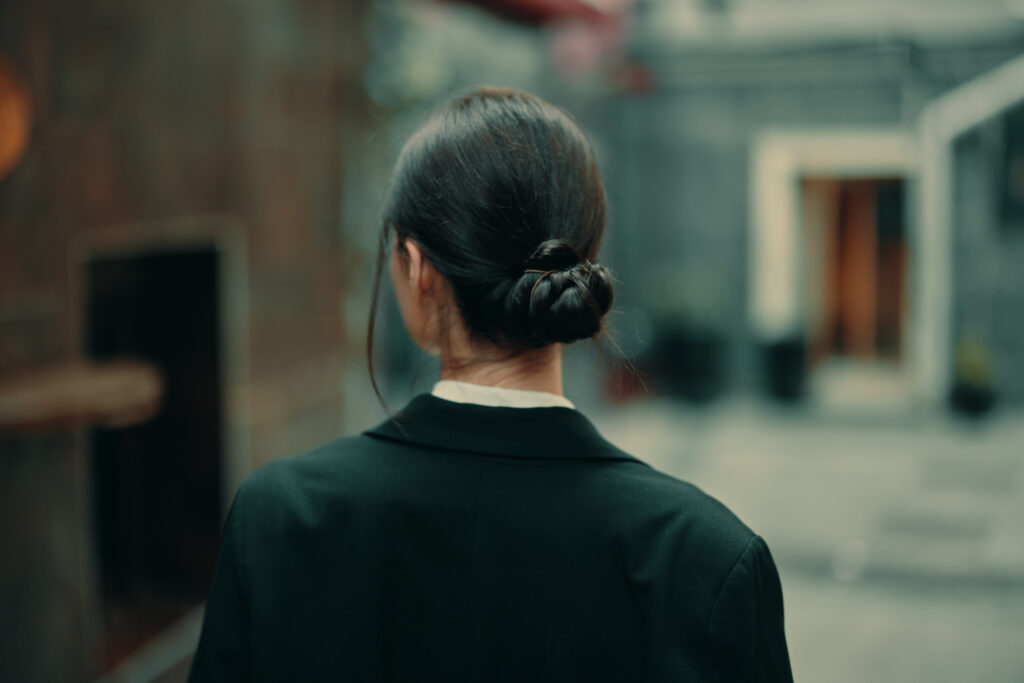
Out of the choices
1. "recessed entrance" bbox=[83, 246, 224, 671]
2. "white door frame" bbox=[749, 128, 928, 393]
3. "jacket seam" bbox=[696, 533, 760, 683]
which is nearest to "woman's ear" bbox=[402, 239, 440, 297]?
"jacket seam" bbox=[696, 533, 760, 683]

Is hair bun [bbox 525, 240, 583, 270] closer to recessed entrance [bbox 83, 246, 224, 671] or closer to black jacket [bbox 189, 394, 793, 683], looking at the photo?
black jacket [bbox 189, 394, 793, 683]

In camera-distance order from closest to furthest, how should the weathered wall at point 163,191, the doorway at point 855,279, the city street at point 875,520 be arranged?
1. the weathered wall at point 163,191
2. the city street at point 875,520
3. the doorway at point 855,279

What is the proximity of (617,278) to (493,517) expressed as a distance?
2.82 ft

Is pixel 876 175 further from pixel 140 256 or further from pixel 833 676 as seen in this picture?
pixel 140 256

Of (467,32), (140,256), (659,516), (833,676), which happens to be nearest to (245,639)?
(659,516)

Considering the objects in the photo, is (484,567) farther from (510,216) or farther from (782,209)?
(782,209)

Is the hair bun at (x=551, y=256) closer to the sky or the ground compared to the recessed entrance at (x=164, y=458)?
closer to the sky

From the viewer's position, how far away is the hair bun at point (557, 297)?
108 centimetres

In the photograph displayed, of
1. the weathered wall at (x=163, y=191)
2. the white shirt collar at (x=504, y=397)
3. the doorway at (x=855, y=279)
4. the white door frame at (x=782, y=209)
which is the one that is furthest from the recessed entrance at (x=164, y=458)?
the doorway at (x=855, y=279)

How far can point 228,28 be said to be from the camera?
12.5 feet

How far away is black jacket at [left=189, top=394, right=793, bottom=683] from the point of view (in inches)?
42.1

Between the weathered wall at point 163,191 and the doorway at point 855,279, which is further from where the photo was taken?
the doorway at point 855,279

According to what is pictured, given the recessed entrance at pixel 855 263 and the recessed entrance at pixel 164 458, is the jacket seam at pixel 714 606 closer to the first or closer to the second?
the recessed entrance at pixel 164 458

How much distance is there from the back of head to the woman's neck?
2 cm
